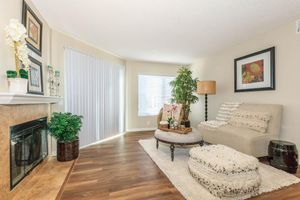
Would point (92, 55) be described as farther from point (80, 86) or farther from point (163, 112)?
point (163, 112)

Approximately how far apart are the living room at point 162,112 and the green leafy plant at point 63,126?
0.02 m

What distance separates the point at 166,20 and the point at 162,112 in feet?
7.56

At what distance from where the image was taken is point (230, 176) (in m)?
1.76

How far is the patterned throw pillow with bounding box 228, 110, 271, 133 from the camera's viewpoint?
9.34ft

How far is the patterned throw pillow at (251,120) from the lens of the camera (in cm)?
285

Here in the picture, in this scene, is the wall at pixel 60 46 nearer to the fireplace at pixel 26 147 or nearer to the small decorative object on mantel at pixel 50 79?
the small decorative object on mantel at pixel 50 79

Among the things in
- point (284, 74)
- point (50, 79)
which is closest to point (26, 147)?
point (50, 79)

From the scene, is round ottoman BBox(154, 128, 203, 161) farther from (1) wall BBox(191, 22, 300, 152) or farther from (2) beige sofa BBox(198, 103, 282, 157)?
(1) wall BBox(191, 22, 300, 152)

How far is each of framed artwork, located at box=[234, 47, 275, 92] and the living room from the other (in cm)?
2

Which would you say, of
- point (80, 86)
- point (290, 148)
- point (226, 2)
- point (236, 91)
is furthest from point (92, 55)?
point (290, 148)

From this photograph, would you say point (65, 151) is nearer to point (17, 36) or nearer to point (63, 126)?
point (63, 126)

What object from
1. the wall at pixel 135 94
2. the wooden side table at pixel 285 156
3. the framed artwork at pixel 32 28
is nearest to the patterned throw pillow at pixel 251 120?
the wooden side table at pixel 285 156

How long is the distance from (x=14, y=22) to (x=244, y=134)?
11.5ft

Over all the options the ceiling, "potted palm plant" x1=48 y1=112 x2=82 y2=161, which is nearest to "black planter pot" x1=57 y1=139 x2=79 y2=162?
"potted palm plant" x1=48 y1=112 x2=82 y2=161
